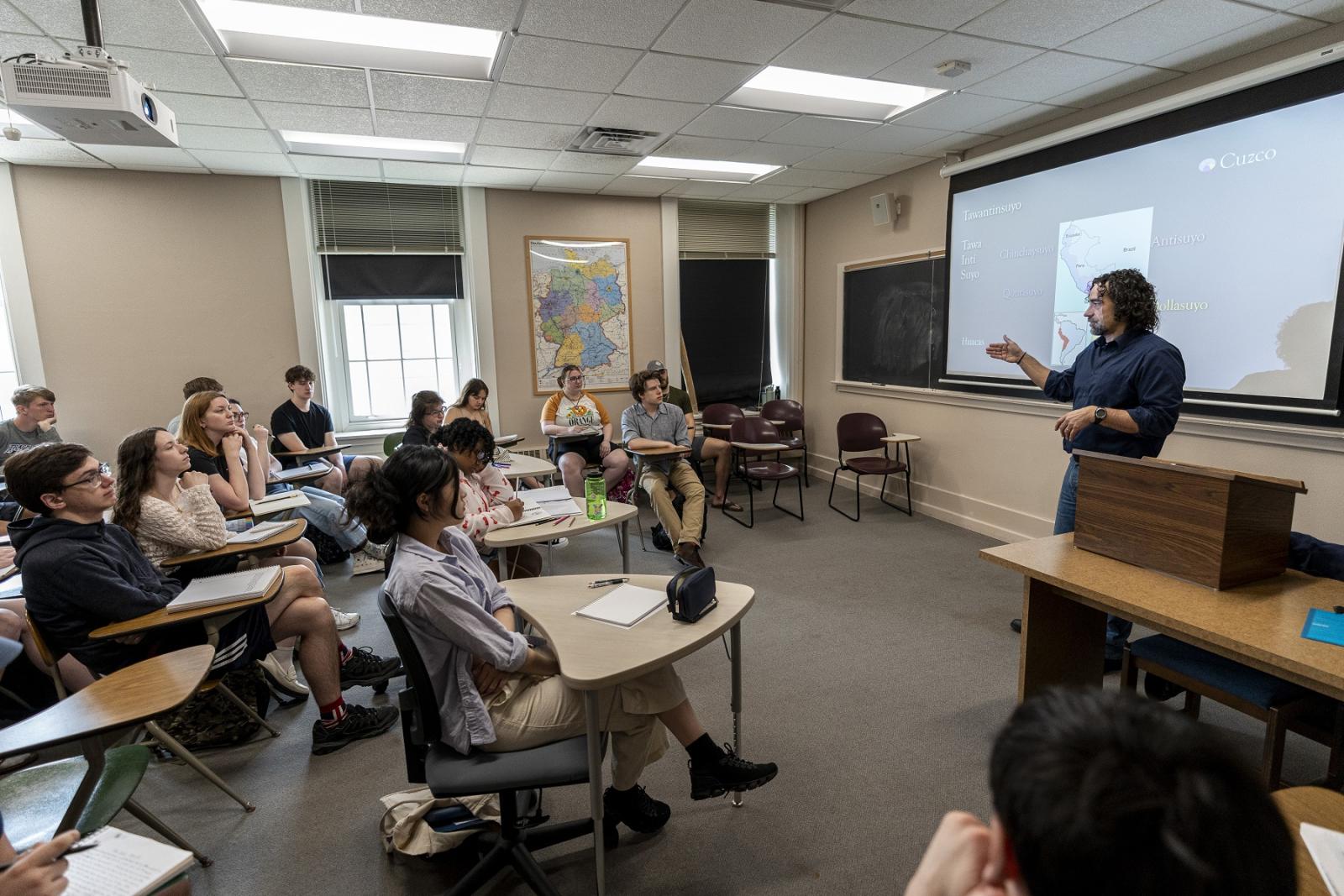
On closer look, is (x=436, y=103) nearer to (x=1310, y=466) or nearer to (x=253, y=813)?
(x=253, y=813)

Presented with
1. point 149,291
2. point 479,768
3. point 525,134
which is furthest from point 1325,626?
point 149,291

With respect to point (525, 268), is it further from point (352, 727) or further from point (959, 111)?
point (352, 727)

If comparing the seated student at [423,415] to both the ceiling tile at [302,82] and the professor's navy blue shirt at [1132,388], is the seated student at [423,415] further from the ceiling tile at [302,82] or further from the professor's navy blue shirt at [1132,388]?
the professor's navy blue shirt at [1132,388]

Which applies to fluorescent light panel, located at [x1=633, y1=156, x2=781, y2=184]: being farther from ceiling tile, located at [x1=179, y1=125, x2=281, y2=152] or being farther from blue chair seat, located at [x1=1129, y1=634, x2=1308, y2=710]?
blue chair seat, located at [x1=1129, y1=634, x2=1308, y2=710]

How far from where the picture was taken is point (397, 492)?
68.4 inches

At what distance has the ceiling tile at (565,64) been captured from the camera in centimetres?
296

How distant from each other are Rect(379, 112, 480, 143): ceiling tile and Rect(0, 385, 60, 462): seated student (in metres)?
2.83

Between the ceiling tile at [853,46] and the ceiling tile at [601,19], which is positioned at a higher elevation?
the ceiling tile at [853,46]

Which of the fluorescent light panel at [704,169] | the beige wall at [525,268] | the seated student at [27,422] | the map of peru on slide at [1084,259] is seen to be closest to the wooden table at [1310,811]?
the map of peru on slide at [1084,259]

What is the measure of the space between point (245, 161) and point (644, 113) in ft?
9.65

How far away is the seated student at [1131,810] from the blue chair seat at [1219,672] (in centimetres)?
168

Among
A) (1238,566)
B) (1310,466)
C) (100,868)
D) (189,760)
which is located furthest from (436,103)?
(1310,466)

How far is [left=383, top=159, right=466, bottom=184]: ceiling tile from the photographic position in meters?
4.86

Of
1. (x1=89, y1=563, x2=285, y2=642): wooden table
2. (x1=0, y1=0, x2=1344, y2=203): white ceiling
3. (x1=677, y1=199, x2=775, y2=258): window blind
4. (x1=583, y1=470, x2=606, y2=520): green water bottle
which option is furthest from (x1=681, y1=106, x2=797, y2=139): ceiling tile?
(x1=89, y1=563, x2=285, y2=642): wooden table
